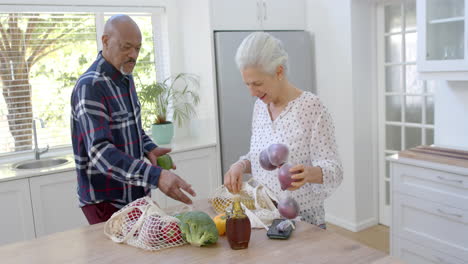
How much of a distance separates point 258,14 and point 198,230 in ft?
8.74

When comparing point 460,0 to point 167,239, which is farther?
point 460,0

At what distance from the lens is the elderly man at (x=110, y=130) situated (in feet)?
5.49

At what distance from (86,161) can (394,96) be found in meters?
2.77

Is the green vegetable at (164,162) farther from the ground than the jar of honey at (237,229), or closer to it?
farther from the ground

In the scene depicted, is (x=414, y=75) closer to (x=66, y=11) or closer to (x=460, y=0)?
(x=460, y=0)

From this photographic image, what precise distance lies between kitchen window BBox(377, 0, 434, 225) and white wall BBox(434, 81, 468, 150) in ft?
0.97

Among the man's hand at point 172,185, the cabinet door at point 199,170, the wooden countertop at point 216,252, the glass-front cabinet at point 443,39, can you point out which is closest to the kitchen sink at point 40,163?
the cabinet door at point 199,170

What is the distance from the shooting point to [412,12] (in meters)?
3.52

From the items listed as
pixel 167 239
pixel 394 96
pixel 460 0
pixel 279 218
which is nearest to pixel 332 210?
pixel 394 96

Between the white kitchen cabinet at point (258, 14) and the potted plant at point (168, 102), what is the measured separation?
1.84 feet

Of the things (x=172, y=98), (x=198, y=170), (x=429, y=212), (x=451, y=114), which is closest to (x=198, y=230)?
(x=429, y=212)

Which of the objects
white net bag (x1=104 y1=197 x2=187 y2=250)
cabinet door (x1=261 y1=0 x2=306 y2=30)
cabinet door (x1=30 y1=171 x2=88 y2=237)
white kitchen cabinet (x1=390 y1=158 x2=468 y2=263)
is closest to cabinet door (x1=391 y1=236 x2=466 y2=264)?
white kitchen cabinet (x1=390 y1=158 x2=468 y2=263)

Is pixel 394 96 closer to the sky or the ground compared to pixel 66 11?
closer to the ground

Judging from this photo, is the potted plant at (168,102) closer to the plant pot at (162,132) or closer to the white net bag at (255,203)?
the plant pot at (162,132)
